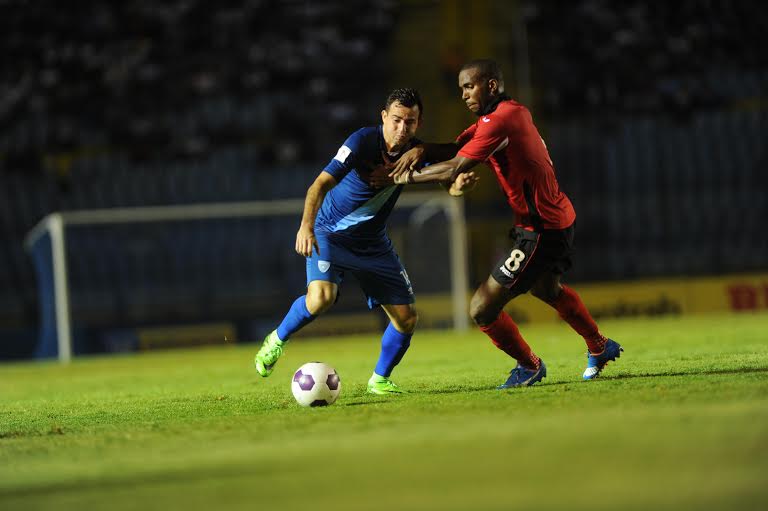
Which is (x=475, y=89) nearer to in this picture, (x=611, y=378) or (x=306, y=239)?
(x=306, y=239)

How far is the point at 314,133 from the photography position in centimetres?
1858

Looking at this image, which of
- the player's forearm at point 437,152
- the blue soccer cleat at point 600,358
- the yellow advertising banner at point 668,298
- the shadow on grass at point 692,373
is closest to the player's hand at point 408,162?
the player's forearm at point 437,152

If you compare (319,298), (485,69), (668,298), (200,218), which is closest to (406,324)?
(319,298)

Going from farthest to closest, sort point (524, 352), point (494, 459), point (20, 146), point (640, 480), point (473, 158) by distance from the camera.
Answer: point (20, 146) < point (524, 352) < point (473, 158) < point (494, 459) < point (640, 480)

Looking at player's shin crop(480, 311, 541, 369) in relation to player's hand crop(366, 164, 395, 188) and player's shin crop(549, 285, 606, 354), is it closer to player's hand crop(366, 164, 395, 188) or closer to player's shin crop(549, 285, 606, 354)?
player's shin crop(549, 285, 606, 354)

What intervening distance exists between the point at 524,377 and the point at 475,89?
5.57ft

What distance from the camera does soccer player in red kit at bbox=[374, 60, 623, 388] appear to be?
6.12 m

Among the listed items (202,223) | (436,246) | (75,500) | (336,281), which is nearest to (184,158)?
(202,223)

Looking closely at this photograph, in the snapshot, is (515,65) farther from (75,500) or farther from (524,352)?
(75,500)

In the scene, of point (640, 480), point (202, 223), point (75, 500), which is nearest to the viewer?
point (640, 480)

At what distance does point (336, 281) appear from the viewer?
271 inches

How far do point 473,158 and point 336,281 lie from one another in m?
1.31

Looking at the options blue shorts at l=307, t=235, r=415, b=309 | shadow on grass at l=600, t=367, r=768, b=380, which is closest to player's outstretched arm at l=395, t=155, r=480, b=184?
blue shorts at l=307, t=235, r=415, b=309

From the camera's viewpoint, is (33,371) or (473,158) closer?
(473,158)
